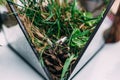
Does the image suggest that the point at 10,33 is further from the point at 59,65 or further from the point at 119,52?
the point at 119,52

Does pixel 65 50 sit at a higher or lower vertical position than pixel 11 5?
lower

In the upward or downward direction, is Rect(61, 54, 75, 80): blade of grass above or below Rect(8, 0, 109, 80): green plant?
below

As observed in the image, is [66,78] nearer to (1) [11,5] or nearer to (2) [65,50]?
(2) [65,50]

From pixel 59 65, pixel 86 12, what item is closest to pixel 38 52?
pixel 59 65

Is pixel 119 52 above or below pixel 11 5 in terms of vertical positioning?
below

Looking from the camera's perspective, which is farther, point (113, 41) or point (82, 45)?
point (113, 41)

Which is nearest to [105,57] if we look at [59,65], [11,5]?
[59,65]

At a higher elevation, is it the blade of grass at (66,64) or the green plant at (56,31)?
the green plant at (56,31)

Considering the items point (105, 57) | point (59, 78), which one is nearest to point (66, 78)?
point (59, 78)
